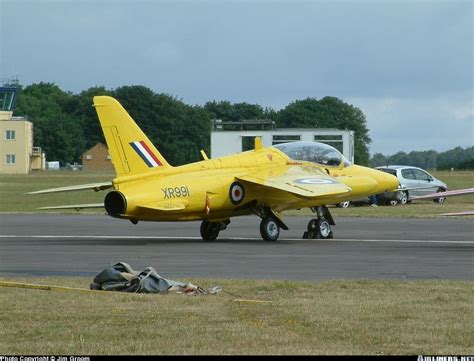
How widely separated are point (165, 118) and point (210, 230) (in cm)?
10207

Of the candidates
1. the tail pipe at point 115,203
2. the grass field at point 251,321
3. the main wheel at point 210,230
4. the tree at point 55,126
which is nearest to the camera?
Answer: the grass field at point 251,321

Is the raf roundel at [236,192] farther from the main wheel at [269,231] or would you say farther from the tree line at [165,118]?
the tree line at [165,118]

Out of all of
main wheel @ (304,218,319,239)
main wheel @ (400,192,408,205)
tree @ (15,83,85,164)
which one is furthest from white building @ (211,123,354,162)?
tree @ (15,83,85,164)

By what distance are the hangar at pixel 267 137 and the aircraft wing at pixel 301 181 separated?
45316mm

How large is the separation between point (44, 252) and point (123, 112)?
433cm

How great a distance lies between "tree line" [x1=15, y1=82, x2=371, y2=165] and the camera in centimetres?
12812

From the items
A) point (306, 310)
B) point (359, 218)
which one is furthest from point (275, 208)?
point (306, 310)

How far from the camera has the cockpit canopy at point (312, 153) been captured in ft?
94.8

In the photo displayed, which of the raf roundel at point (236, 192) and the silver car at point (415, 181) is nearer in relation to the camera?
the raf roundel at point (236, 192)

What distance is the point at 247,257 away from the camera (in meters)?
22.3

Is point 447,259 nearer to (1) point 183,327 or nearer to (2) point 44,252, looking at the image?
(2) point 44,252

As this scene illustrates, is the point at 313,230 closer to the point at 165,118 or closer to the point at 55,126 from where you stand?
the point at 165,118

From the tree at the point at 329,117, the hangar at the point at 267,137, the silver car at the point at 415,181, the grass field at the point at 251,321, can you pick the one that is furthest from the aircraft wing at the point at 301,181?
the tree at the point at 329,117

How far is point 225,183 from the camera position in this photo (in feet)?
89.0
